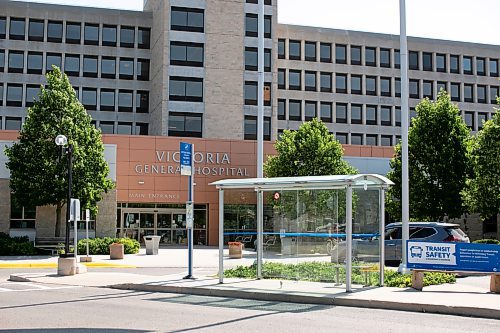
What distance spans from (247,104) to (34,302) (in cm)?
3940

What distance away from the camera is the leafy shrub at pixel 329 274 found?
1716 centimetres

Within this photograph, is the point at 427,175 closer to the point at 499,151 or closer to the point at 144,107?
the point at 499,151

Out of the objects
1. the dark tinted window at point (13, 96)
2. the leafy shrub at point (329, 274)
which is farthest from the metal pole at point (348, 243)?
the dark tinted window at point (13, 96)

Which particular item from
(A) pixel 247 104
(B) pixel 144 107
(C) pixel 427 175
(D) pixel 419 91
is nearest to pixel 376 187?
(C) pixel 427 175

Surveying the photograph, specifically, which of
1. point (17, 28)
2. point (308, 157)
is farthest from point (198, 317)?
point (17, 28)

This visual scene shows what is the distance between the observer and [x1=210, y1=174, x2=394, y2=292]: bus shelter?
1670cm

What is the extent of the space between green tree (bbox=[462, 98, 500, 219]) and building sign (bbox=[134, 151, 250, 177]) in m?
17.3

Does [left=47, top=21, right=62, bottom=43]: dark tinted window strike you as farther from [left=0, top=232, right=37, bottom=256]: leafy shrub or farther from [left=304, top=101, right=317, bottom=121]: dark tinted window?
[left=0, top=232, right=37, bottom=256]: leafy shrub

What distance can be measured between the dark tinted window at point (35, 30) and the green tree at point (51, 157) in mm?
23239

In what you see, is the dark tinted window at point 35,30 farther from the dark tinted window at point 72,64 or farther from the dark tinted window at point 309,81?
the dark tinted window at point 309,81

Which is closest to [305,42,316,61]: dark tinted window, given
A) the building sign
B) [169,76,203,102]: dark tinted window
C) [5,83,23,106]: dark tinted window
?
[169,76,203,102]: dark tinted window

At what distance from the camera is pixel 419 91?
6769 centimetres

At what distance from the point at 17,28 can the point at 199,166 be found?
24482 mm

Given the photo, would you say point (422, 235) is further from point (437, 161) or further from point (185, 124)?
point (185, 124)
